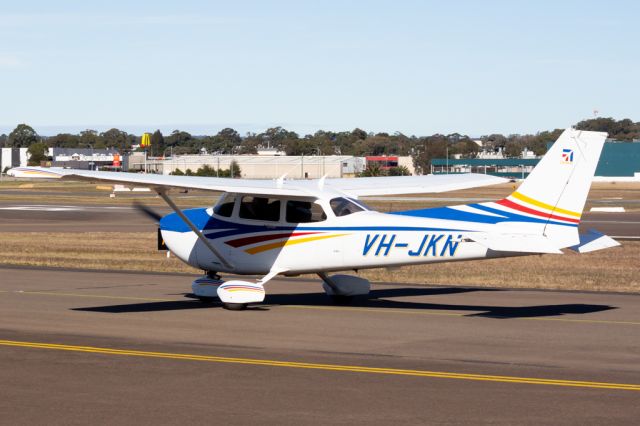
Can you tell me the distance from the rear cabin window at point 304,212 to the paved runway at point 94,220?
22298mm

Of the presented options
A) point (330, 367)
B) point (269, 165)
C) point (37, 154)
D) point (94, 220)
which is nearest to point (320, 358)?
point (330, 367)

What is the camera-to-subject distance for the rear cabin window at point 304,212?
16.7m

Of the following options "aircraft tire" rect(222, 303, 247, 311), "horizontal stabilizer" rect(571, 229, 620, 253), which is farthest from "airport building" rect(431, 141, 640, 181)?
"aircraft tire" rect(222, 303, 247, 311)

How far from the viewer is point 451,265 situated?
1003 inches

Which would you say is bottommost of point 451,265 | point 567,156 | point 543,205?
point 451,265

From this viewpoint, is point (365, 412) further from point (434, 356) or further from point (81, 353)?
point (81, 353)

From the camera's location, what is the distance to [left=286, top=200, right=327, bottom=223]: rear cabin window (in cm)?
1672

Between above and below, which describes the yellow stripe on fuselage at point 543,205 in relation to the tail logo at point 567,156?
below

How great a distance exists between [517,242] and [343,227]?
3009 millimetres

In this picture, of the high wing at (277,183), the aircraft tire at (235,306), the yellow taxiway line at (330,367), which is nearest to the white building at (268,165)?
the high wing at (277,183)

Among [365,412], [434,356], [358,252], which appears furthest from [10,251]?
[365,412]

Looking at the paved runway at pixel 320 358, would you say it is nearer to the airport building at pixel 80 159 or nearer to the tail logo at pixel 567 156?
the tail logo at pixel 567 156

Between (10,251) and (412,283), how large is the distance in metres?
13.2

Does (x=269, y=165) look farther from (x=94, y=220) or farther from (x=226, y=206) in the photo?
(x=226, y=206)
